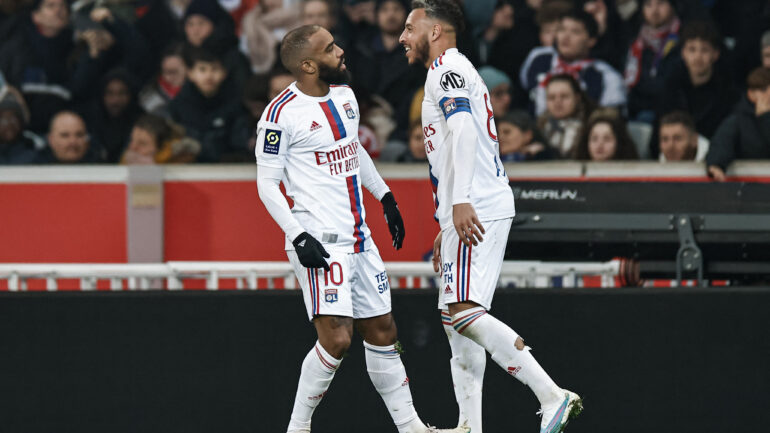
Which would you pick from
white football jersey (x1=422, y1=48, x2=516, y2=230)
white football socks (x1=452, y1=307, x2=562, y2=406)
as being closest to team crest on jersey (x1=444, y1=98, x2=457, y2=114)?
white football jersey (x1=422, y1=48, x2=516, y2=230)

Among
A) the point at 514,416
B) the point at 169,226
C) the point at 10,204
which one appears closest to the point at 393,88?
the point at 169,226

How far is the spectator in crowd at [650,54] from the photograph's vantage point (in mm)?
9922

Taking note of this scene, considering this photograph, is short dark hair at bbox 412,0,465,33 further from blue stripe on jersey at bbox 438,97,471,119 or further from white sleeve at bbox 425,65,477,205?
blue stripe on jersey at bbox 438,97,471,119

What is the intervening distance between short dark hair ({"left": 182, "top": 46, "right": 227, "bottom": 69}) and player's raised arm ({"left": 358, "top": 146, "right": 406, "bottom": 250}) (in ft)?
16.7

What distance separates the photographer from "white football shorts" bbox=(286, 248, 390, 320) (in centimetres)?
541

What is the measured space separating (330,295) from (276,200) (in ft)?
1.56

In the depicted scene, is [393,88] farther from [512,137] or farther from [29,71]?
[29,71]

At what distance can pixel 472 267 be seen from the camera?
537 cm

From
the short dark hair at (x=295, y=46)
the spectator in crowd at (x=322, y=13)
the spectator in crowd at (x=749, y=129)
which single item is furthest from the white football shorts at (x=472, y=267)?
the spectator in crowd at (x=322, y=13)

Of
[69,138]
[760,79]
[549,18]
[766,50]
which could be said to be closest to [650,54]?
[549,18]

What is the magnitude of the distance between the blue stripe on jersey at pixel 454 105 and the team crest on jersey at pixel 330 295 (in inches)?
35.6

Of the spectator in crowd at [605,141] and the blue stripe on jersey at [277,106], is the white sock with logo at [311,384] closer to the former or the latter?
the blue stripe on jersey at [277,106]

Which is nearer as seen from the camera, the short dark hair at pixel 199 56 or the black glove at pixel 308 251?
the black glove at pixel 308 251

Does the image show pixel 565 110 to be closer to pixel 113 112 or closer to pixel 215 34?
pixel 215 34
